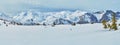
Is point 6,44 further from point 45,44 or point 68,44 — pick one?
point 68,44

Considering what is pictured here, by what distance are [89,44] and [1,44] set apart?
6.99m

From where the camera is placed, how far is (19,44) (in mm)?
23000

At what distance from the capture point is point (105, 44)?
2286 cm

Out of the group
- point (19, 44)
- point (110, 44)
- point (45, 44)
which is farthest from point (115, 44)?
point (19, 44)

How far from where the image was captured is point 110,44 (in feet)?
75.2

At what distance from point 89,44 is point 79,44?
2.65 ft

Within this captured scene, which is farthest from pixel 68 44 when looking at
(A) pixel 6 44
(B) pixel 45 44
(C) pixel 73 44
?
(A) pixel 6 44

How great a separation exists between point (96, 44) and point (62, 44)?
2741 millimetres

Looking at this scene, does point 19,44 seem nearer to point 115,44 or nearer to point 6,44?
point 6,44

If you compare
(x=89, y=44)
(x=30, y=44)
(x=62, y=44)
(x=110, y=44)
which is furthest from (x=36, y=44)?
(x=110, y=44)

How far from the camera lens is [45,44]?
919 inches

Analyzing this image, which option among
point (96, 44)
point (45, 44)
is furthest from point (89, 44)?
point (45, 44)

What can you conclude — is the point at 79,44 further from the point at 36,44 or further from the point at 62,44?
the point at 36,44

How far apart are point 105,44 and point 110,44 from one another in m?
0.41
